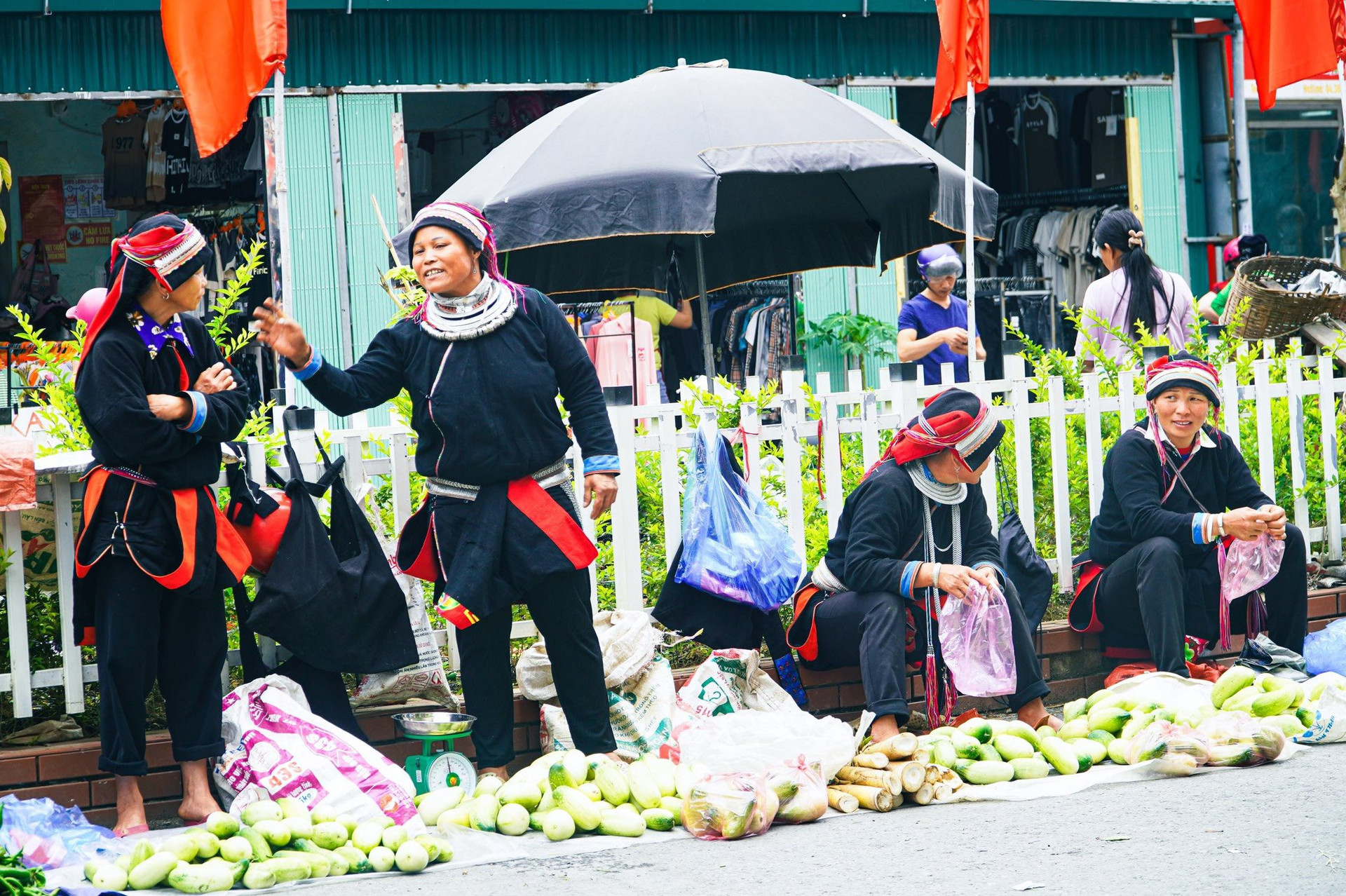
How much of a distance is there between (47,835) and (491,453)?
5.51 feet

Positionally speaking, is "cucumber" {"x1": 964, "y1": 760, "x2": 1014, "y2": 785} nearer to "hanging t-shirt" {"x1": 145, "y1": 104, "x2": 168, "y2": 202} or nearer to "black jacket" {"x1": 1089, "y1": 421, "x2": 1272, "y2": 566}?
"black jacket" {"x1": 1089, "y1": 421, "x2": 1272, "y2": 566}

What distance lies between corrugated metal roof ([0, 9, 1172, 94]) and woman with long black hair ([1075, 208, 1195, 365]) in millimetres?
4049

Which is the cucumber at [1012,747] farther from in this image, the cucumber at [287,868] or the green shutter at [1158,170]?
the green shutter at [1158,170]

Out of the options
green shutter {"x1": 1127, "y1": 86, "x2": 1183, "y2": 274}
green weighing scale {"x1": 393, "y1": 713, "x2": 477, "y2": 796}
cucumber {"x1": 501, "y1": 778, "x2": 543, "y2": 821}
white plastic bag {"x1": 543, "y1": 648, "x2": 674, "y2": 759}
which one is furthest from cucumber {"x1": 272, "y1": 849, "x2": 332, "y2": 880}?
green shutter {"x1": 1127, "y1": 86, "x2": 1183, "y2": 274}

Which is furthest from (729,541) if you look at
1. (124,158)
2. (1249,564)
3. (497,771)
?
(124,158)

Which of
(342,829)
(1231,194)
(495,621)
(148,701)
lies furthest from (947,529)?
(1231,194)

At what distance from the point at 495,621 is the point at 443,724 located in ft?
1.21

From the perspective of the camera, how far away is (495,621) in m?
5.12

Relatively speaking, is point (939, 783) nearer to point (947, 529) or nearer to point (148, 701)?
point (947, 529)

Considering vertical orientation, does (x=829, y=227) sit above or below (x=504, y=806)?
above

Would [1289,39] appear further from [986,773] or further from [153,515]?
[153,515]

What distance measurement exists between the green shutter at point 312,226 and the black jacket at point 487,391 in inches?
219

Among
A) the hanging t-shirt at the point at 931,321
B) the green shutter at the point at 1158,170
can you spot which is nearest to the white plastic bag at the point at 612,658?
the hanging t-shirt at the point at 931,321

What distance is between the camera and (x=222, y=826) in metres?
4.39
